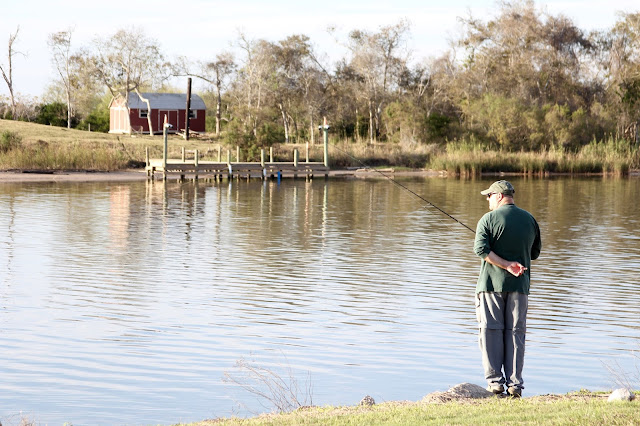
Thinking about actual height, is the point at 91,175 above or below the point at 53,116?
below

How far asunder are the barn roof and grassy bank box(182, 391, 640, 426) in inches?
2991

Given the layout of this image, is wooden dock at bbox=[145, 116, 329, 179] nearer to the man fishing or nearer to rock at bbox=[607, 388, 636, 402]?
the man fishing

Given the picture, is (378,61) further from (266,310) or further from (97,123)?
(266,310)

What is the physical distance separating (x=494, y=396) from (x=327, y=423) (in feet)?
6.67

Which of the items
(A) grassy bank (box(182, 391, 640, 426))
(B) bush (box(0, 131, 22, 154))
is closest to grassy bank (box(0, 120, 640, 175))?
(B) bush (box(0, 131, 22, 154))

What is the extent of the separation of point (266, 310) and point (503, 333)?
605 cm

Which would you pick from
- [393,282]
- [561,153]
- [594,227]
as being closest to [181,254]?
[393,282]

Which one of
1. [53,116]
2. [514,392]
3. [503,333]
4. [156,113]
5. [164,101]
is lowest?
[514,392]

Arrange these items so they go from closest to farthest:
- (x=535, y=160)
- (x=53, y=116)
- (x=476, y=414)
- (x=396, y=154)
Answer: (x=476, y=414) → (x=535, y=160) → (x=396, y=154) → (x=53, y=116)

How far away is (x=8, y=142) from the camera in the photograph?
59.2 meters

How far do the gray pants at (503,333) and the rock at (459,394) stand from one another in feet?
0.52

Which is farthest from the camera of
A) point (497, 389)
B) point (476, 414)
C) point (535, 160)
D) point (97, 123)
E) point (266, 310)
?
point (97, 123)

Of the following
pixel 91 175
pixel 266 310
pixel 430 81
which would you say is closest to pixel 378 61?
pixel 430 81

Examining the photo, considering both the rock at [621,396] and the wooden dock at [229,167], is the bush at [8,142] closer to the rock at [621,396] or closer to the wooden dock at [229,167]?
the wooden dock at [229,167]
